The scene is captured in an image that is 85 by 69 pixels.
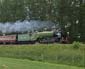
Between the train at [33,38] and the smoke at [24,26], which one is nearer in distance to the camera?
the train at [33,38]

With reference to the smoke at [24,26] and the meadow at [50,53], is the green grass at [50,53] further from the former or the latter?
the smoke at [24,26]

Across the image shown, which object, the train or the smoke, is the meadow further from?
the smoke

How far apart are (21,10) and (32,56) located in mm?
25102

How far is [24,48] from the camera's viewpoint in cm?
3841

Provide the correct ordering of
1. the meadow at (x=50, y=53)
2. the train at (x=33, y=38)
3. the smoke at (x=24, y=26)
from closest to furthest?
the meadow at (x=50, y=53) < the train at (x=33, y=38) < the smoke at (x=24, y=26)

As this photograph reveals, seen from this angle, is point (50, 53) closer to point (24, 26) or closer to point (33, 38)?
point (33, 38)

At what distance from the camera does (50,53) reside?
114 feet

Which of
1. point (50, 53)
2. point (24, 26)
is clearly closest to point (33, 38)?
point (24, 26)

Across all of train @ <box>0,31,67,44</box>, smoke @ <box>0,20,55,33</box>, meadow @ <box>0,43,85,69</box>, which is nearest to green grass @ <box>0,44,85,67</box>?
meadow @ <box>0,43,85,69</box>

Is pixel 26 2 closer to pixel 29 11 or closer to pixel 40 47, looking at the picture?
pixel 29 11

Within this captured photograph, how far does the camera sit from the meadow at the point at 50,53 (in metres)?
31.4

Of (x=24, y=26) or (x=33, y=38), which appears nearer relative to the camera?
(x=33, y=38)

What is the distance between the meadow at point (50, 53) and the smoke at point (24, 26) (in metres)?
15.3

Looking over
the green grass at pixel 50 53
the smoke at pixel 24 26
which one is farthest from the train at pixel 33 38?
the green grass at pixel 50 53
